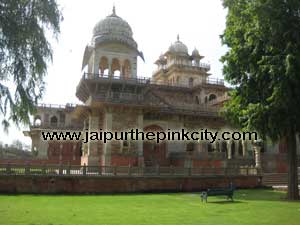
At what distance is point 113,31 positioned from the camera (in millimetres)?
31969

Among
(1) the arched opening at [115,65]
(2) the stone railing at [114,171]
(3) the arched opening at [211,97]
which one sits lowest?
(2) the stone railing at [114,171]

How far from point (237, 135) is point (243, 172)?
38.0 ft

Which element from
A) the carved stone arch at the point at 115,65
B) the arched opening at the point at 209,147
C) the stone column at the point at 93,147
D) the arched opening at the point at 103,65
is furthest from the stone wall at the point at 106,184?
the arched opening at the point at 103,65

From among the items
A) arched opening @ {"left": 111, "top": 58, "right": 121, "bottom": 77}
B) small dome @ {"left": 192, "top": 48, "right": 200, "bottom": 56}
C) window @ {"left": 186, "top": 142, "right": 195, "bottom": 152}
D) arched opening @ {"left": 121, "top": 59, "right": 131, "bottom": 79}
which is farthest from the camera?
small dome @ {"left": 192, "top": 48, "right": 200, "bottom": 56}

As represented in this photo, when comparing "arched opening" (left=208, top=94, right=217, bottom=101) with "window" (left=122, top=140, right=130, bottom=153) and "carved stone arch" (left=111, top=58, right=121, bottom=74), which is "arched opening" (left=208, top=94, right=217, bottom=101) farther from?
"window" (left=122, top=140, right=130, bottom=153)

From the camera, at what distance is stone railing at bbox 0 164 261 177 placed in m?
20.5

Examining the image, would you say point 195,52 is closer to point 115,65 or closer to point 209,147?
point 209,147

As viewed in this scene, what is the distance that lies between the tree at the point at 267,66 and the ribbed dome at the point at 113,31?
13.7 m

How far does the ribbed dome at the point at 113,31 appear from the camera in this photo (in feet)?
102

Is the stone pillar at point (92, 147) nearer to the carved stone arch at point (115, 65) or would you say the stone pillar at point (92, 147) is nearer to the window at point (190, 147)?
the carved stone arch at point (115, 65)

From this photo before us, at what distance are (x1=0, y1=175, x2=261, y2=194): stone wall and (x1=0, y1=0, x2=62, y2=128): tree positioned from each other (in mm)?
10367

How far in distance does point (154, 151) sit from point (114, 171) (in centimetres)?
1133

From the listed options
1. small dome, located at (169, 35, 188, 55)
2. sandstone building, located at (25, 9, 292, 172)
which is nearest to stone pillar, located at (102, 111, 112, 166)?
sandstone building, located at (25, 9, 292, 172)

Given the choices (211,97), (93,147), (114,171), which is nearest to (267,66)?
(114,171)
